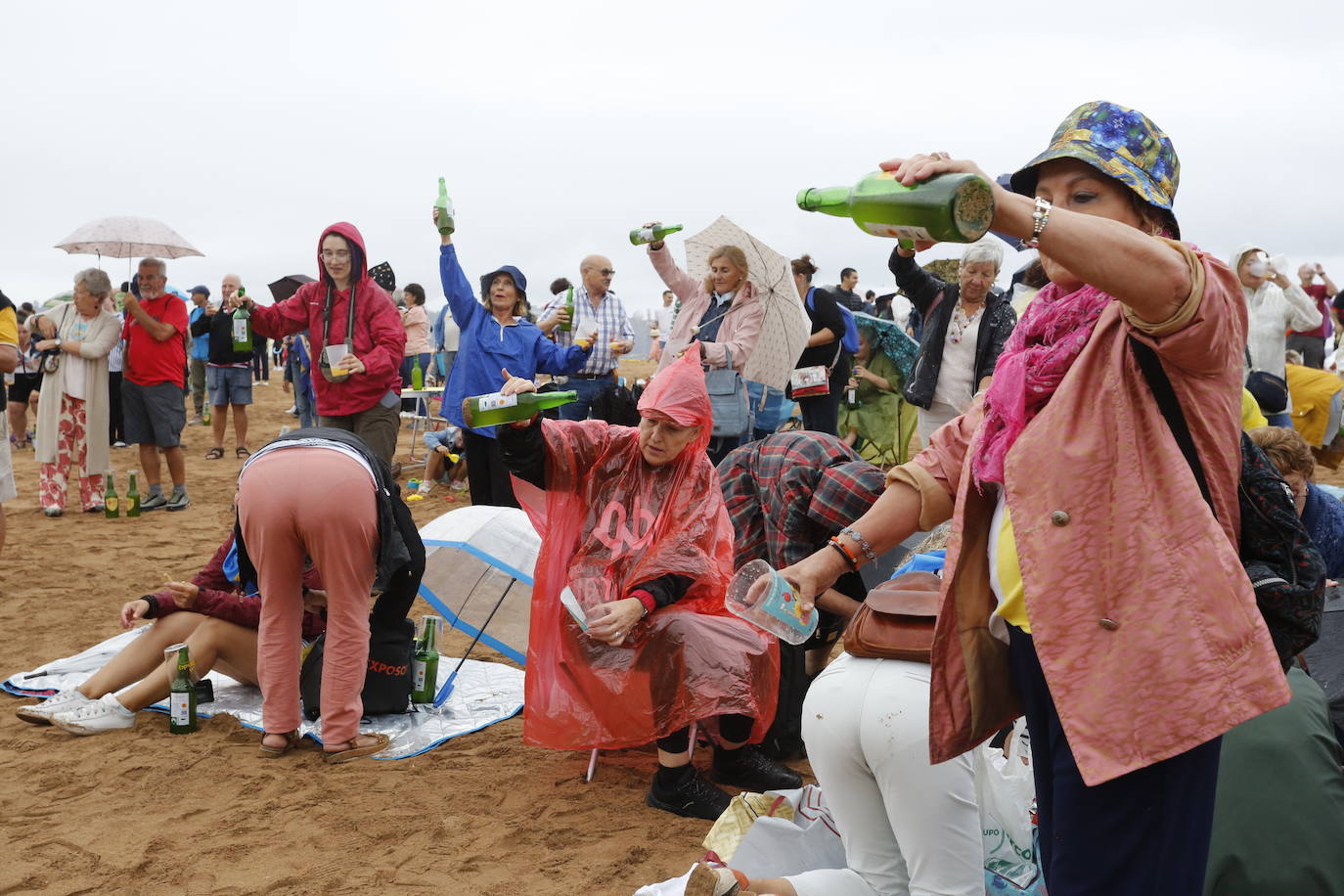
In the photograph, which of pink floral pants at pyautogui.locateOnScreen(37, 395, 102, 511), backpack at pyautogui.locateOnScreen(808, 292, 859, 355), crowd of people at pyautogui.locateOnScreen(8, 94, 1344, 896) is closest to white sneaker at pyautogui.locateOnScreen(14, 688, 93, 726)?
crowd of people at pyautogui.locateOnScreen(8, 94, 1344, 896)

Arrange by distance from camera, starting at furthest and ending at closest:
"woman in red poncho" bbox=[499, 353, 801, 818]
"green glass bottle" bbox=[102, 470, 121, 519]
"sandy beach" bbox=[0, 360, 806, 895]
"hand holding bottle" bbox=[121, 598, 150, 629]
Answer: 1. "green glass bottle" bbox=[102, 470, 121, 519]
2. "hand holding bottle" bbox=[121, 598, 150, 629]
3. "woman in red poncho" bbox=[499, 353, 801, 818]
4. "sandy beach" bbox=[0, 360, 806, 895]

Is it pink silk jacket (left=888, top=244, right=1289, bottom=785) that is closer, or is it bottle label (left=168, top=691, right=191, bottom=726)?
pink silk jacket (left=888, top=244, right=1289, bottom=785)

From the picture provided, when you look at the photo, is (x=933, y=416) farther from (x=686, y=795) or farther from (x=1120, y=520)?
(x=1120, y=520)

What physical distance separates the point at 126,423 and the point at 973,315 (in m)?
6.53

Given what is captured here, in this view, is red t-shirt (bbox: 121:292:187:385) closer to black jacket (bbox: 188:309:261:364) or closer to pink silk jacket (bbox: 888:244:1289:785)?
black jacket (bbox: 188:309:261:364)

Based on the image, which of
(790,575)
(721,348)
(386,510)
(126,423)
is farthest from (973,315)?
(126,423)

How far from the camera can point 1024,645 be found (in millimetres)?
1682

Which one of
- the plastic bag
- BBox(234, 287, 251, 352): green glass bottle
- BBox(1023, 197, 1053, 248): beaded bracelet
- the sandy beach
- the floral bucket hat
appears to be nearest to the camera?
BBox(1023, 197, 1053, 248): beaded bracelet

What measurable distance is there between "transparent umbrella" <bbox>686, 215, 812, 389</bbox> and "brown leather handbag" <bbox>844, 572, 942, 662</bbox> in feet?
14.2

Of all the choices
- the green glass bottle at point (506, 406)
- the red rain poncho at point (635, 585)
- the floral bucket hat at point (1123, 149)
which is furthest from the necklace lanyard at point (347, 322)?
the floral bucket hat at point (1123, 149)

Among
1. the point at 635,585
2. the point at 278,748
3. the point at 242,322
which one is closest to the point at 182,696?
the point at 278,748

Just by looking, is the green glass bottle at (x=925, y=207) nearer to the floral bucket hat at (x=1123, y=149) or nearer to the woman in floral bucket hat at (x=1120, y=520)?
the woman in floral bucket hat at (x=1120, y=520)

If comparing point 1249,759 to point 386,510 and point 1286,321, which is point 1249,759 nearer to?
point 386,510

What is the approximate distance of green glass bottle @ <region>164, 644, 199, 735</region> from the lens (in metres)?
4.25
